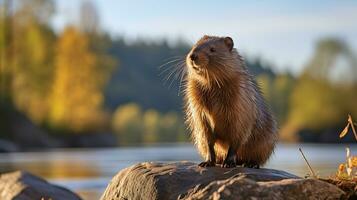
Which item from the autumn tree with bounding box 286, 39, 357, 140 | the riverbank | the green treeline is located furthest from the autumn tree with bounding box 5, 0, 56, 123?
the riverbank

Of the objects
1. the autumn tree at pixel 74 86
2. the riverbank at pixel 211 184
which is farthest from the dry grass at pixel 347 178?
the autumn tree at pixel 74 86

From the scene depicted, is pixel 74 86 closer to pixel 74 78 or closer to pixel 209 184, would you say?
pixel 74 78

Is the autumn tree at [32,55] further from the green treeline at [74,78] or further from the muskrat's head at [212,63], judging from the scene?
the muskrat's head at [212,63]

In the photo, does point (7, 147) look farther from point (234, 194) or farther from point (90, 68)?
point (234, 194)

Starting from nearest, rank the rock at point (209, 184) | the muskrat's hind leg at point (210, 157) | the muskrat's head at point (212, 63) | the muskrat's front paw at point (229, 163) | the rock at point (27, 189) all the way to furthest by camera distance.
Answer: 1. the rock at point (209, 184)
2. the muskrat's front paw at point (229, 163)
3. the muskrat's hind leg at point (210, 157)
4. the muskrat's head at point (212, 63)
5. the rock at point (27, 189)

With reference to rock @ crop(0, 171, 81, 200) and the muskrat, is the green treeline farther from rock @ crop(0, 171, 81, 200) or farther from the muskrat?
the muskrat

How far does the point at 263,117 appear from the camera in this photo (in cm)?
999

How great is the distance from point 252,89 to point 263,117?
1.37 feet

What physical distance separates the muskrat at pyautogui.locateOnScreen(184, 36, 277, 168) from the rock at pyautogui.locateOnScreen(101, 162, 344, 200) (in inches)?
21.3

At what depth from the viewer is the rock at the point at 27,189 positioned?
42.4 ft

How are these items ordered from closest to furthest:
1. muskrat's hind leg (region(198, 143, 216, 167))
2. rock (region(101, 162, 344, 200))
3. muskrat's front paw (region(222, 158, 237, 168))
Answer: rock (region(101, 162, 344, 200)), muskrat's front paw (region(222, 158, 237, 168)), muskrat's hind leg (region(198, 143, 216, 167))

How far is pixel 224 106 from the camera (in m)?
9.59

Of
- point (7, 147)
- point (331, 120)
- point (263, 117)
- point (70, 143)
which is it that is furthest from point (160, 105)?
point (263, 117)

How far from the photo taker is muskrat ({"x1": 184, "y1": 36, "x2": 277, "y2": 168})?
31.2ft
